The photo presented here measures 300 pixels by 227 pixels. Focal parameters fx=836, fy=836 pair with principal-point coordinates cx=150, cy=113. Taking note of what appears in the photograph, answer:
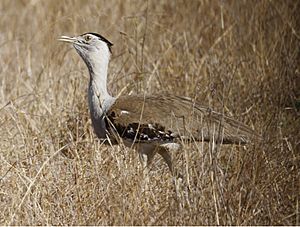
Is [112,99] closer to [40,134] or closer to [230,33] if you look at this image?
[40,134]

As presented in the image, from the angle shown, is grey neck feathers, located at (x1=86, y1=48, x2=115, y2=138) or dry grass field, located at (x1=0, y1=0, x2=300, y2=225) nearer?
dry grass field, located at (x1=0, y1=0, x2=300, y2=225)

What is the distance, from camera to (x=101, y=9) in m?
5.99

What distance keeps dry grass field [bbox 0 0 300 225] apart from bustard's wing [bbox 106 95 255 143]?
0.07 m

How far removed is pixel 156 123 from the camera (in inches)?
142

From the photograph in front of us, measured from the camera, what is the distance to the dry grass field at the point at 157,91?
320 cm

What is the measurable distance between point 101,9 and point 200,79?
1.57m

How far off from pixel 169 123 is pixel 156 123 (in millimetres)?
57

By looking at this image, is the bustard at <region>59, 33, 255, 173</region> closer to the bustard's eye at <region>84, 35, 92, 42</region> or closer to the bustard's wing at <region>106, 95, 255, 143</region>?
the bustard's wing at <region>106, 95, 255, 143</region>

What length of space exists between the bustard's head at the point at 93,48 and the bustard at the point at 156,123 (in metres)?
0.07

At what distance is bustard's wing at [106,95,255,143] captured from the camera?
3561 mm

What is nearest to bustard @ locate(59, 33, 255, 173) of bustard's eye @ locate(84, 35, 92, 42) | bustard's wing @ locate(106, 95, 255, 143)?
bustard's wing @ locate(106, 95, 255, 143)

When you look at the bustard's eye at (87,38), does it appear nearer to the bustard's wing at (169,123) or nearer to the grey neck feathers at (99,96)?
the grey neck feathers at (99,96)

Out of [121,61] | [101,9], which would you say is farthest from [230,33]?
[101,9]

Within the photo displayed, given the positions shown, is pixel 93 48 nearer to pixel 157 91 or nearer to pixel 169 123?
pixel 169 123
